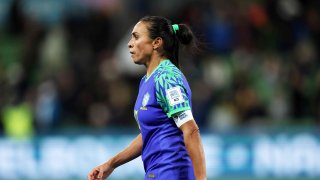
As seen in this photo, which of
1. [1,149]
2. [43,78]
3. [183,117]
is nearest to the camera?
[183,117]

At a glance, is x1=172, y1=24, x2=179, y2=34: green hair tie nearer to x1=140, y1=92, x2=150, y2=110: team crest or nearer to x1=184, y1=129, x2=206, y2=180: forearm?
x1=140, y1=92, x2=150, y2=110: team crest

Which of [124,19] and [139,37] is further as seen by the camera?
[124,19]

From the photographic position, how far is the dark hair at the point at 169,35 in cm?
560

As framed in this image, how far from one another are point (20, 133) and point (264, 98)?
399cm

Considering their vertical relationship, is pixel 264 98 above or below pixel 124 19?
below

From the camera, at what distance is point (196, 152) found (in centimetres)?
523

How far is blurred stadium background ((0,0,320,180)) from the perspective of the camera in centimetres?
1191

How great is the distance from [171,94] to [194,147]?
380mm

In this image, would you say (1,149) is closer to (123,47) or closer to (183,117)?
(123,47)

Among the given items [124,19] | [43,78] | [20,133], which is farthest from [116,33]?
[20,133]

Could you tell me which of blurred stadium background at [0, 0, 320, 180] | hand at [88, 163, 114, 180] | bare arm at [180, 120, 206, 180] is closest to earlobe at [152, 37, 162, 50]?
bare arm at [180, 120, 206, 180]

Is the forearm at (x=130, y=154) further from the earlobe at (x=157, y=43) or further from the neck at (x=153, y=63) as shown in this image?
the earlobe at (x=157, y=43)

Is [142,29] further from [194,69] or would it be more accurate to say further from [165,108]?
[194,69]

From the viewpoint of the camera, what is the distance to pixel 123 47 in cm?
1424
